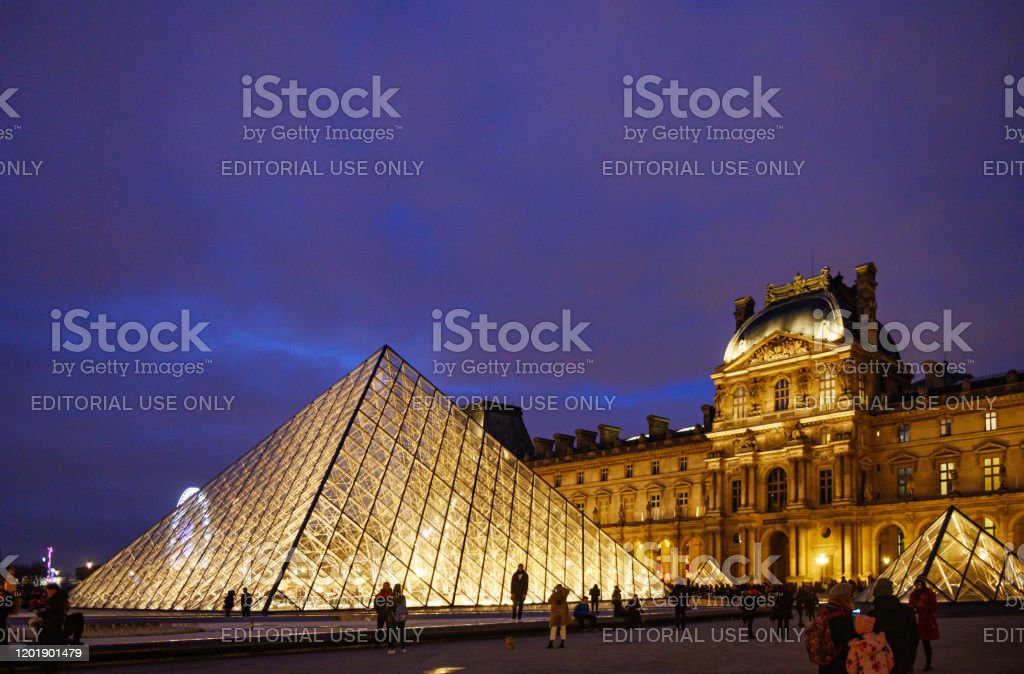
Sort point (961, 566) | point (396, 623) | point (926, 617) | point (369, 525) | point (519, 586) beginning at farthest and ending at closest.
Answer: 1. point (961, 566)
2. point (369, 525)
3. point (519, 586)
4. point (396, 623)
5. point (926, 617)

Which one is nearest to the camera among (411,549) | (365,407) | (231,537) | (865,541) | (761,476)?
(411,549)

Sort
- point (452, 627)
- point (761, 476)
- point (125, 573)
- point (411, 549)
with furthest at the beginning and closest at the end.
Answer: point (761, 476) < point (125, 573) < point (411, 549) < point (452, 627)

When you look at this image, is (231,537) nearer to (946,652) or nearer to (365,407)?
(365,407)

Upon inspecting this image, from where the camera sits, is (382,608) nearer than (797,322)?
Yes

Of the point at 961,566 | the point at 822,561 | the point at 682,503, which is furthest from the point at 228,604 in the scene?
the point at 682,503

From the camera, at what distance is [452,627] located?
14523 mm

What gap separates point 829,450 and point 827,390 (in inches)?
109

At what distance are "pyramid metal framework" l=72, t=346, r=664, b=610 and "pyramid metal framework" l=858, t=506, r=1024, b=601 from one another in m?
6.97

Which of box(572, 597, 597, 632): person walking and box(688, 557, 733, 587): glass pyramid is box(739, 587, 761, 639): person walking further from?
box(688, 557, 733, 587): glass pyramid

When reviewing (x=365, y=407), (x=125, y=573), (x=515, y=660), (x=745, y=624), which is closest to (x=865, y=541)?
(x=745, y=624)

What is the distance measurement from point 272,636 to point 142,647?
190cm

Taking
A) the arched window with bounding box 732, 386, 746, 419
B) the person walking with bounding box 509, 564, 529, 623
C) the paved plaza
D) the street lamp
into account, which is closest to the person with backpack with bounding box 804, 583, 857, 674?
the paved plaza

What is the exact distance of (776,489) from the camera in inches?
1826

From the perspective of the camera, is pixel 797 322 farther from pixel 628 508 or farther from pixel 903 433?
pixel 628 508
